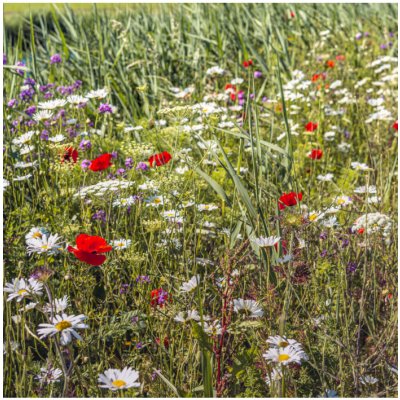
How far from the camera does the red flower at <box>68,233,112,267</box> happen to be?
57.9 inches

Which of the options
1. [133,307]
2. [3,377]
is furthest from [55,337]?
[133,307]

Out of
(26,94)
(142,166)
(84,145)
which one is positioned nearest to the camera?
(142,166)

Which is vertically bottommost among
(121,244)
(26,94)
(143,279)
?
(143,279)

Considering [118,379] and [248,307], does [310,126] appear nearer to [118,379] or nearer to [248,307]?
[248,307]

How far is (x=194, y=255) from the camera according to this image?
1568 millimetres

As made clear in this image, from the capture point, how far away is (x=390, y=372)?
161cm

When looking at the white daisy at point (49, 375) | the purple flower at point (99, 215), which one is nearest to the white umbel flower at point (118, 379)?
the white daisy at point (49, 375)

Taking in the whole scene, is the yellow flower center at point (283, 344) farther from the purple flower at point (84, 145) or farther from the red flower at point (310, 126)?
Result: the red flower at point (310, 126)

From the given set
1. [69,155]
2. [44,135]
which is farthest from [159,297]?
[44,135]

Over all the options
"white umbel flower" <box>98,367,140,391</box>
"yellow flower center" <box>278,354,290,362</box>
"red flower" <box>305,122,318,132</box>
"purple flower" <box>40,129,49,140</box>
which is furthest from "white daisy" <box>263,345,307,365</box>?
"red flower" <box>305,122,318,132</box>

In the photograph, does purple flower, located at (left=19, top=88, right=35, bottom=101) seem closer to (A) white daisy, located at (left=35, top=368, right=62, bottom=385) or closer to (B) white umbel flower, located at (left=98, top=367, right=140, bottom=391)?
(A) white daisy, located at (left=35, top=368, right=62, bottom=385)

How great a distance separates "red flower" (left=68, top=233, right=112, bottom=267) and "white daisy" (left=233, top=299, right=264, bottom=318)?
1.15ft

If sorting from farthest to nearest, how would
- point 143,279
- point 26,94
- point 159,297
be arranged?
point 26,94 < point 143,279 < point 159,297

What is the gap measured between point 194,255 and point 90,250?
0.28 m
